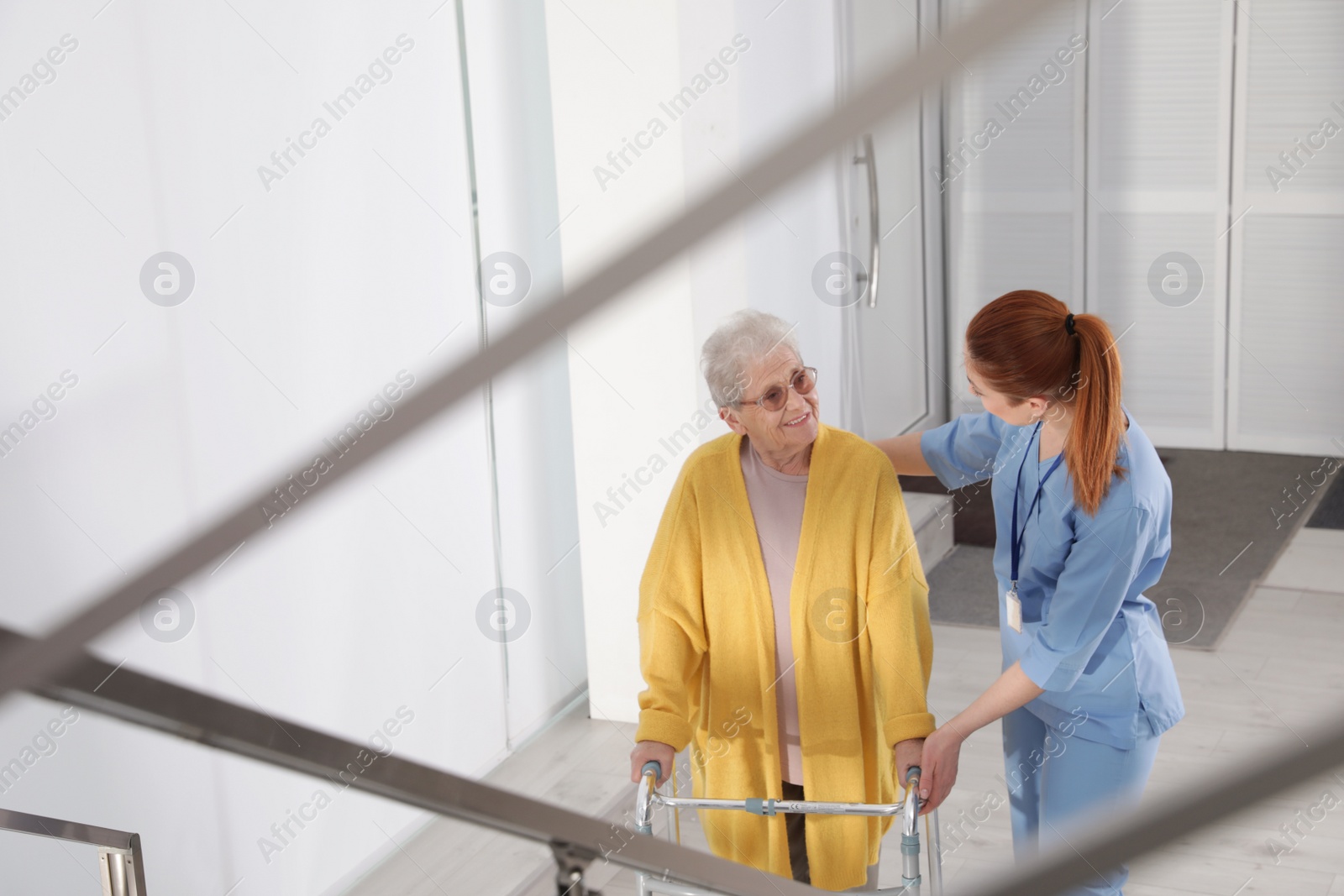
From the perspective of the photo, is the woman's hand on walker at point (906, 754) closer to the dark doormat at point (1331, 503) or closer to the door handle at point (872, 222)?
the door handle at point (872, 222)

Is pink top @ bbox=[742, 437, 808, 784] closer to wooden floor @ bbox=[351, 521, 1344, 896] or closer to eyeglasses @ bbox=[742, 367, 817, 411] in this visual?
eyeglasses @ bbox=[742, 367, 817, 411]

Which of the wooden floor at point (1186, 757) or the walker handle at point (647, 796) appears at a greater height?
the walker handle at point (647, 796)

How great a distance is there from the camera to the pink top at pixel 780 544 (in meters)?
2.02

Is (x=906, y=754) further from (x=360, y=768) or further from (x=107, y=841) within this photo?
(x=360, y=768)

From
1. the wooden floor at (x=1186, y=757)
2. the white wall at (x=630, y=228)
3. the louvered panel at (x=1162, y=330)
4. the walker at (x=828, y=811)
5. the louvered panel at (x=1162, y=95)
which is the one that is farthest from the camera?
the louvered panel at (x=1162, y=330)

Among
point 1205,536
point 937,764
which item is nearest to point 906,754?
point 937,764

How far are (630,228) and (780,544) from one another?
54.9 inches

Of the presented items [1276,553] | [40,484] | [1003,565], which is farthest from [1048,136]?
[40,484]

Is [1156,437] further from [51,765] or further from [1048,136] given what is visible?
[51,765]

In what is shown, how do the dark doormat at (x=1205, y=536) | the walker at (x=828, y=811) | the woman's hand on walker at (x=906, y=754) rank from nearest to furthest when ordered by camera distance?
the walker at (x=828, y=811) < the woman's hand on walker at (x=906, y=754) < the dark doormat at (x=1205, y=536)

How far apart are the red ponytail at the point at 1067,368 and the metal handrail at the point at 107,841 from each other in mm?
1312

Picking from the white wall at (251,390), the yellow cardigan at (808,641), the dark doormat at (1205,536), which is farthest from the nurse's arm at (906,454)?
the dark doormat at (1205,536)

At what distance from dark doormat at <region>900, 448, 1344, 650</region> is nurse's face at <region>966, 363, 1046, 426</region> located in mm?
2416

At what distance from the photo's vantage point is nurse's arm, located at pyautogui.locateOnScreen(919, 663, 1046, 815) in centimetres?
187
